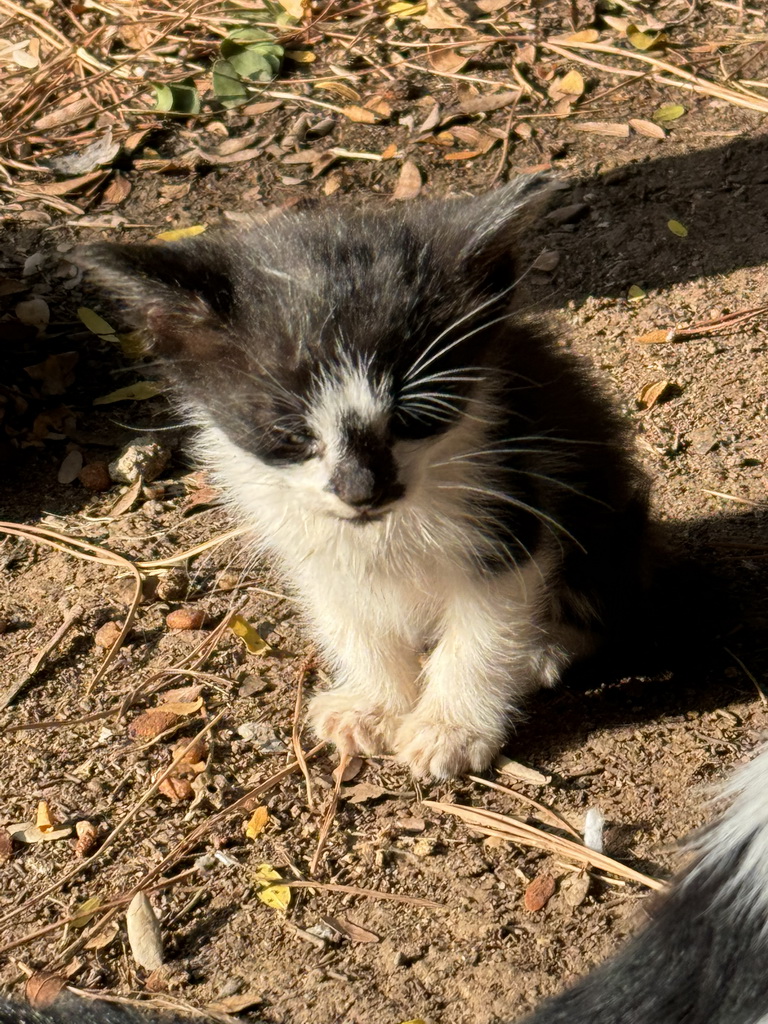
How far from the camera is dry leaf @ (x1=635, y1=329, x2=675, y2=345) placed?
4875 mm

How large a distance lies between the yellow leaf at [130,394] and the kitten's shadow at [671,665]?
215 centimetres

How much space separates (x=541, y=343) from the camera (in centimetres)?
345

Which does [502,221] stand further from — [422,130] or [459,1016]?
[422,130]

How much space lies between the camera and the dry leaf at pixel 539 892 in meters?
3.10

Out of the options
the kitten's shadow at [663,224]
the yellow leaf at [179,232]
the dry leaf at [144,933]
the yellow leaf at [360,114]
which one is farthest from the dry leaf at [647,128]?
the dry leaf at [144,933]

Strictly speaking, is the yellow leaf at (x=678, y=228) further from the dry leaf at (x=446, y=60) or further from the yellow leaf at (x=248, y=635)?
the yellow leaf at (x=248, y=635)

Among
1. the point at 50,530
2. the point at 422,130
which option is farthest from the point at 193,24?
the point at 50,530

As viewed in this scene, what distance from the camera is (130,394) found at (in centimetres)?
491

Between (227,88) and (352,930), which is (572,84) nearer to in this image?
(227,88)

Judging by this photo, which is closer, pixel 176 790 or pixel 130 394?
pixel 176 790

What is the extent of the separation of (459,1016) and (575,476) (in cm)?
147

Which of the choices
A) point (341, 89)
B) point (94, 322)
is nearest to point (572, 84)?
point (341, 89)

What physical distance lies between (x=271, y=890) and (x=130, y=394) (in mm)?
2414

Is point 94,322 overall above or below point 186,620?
above
